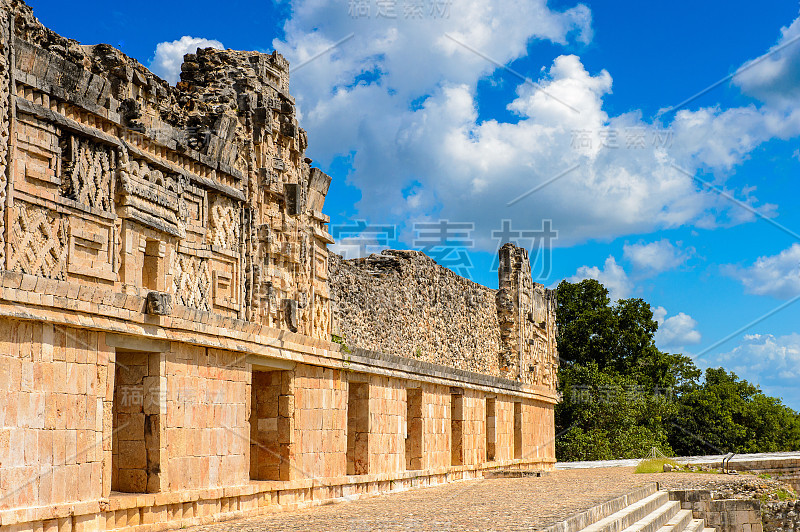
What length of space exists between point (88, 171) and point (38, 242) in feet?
2.90

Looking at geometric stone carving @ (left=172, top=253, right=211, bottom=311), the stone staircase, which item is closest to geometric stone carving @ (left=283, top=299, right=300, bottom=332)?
geometric stone carving @ (left=172, top=253, right=211, bottom=311)

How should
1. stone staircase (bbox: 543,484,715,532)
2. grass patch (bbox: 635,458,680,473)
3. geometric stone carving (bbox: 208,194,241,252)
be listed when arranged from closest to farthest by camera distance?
stone staircase (bbox: 543,484,715,532) < geometric stone carving (bbox: 208,194,241,252) < grass patch (bbox: 635,458,680,473)

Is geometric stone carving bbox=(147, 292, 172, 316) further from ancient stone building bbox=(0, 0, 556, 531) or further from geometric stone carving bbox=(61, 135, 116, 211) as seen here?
geometric stone carving bbox=(61, 135, 116, 211)

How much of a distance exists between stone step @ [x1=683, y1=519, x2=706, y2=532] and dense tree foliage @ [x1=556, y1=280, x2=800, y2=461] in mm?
16770

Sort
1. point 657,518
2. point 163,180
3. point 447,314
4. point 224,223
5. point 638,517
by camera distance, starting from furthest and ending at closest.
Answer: point 447,314 < point 657,518 < point 638,517 < point 224,223 < point 163,180

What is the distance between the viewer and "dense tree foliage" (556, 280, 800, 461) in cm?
3045

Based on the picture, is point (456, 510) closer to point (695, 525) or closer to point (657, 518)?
point (657, 518)

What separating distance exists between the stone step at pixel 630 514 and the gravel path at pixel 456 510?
0.79 ft

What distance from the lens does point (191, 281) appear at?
8.17 meters

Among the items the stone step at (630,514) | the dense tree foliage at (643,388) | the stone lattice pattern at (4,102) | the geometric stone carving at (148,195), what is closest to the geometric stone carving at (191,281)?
the geometric stone carving at (148,195)

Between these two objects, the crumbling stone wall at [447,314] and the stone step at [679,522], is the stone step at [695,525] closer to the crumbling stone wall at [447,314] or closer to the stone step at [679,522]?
the stone step at [679,522]

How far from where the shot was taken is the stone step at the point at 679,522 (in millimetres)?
10762

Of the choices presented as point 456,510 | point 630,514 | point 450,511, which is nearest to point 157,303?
point 450,511

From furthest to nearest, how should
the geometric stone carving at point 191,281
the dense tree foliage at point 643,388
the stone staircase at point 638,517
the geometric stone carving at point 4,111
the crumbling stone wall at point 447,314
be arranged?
1. the dense tree foliage at point 643,388
2. the crumbling stone wall at point 447,314
3. the geometric stone carving at point 191,281
4. the stone staircase at point 638,517
5. the geometric stone carving at point 4,111
